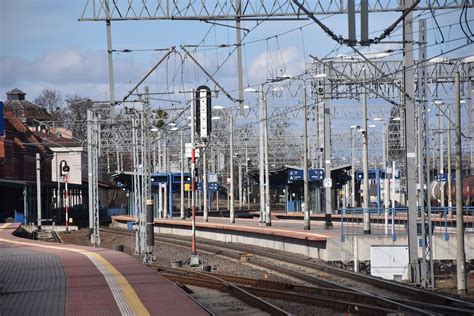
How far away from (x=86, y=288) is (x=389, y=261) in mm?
13623

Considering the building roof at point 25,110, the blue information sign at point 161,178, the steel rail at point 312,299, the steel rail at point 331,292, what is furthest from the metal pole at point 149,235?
the building roof at point 25,110

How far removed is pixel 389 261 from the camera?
2894 centimetres

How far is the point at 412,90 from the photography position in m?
26.2

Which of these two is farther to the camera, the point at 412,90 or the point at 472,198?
the point at 472,198

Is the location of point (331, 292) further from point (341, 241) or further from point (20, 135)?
point (20, 135)

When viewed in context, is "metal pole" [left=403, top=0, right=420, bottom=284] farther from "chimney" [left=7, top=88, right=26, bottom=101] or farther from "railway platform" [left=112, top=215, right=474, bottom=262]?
"chimney" [left=7, top=88, right=26, bottom=101]

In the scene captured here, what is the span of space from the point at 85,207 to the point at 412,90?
227 ft

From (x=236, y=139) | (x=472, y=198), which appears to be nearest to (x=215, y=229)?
(x=472, y=198)

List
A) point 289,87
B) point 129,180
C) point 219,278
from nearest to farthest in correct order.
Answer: point 219,278 < point 289,87 < point 129,180

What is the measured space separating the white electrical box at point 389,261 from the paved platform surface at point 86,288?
8248 mm

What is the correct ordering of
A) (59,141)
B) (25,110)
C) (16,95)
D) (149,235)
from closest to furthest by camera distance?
(149,235) → (59,141) → (25,110) → (16,95)

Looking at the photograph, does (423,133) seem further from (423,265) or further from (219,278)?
(219,278)

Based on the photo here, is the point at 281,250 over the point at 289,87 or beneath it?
beneath

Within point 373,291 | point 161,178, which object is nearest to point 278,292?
point 373,291
